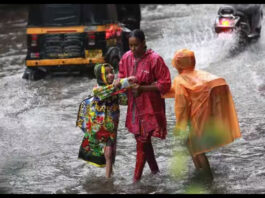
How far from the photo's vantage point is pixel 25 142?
32.3 feet

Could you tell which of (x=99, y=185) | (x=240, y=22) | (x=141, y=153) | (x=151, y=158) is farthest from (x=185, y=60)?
(x=240, y=22)

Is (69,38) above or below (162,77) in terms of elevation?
below

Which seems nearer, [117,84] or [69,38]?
[117,84]

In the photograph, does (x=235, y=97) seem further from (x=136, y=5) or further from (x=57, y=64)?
(x=136, y=5)

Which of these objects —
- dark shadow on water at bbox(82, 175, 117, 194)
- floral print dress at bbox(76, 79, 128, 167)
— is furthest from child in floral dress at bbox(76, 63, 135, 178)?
dark shadow on water at bbox(82, 175, 117, 194)

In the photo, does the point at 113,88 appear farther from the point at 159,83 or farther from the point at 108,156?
the point at 108,156

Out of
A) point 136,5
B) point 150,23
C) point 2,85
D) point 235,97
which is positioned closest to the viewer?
point 235,97

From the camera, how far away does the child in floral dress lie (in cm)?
736

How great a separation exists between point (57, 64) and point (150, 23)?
9.80 metres

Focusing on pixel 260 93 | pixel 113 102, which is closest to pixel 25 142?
pixel 113 102

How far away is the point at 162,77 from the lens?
7.02 metres

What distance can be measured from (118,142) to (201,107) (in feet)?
8.90

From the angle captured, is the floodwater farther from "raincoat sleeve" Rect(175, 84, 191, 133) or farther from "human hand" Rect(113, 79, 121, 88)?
"human hand" Rect(113, 79, 121, 88)

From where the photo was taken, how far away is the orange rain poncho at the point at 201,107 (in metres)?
7.03
